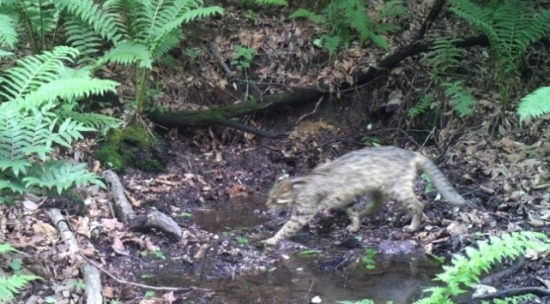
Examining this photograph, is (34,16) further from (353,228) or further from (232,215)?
(353,228)

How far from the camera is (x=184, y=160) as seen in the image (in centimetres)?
924

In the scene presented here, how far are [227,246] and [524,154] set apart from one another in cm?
402

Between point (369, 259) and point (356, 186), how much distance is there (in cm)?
88

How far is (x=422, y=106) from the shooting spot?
31.9 ft

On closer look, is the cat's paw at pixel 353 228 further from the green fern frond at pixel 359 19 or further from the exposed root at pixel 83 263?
the green fern frond at pixel 359 19

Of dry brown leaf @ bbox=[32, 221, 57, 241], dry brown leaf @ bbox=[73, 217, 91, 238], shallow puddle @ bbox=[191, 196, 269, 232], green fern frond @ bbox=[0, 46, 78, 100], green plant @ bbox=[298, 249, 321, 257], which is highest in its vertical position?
green fern frond @ bbox=[0, 46, 78, 100]

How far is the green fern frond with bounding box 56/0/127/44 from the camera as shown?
8211 millimetres

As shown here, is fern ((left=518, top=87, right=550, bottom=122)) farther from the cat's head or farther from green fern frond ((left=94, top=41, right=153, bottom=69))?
green fern frond ((left=94, top=41, right=153, bottom=69))

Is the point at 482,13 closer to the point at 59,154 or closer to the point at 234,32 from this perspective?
the point at 234,32

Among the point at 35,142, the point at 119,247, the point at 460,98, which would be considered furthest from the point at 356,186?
the point at 35,142

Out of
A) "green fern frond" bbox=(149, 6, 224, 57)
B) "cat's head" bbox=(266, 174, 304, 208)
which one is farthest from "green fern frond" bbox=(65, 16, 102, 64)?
"cat's head" bbox=(266, 174, 304, 208)

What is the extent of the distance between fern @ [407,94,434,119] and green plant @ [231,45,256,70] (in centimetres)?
279

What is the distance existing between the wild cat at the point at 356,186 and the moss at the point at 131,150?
88.3 inches

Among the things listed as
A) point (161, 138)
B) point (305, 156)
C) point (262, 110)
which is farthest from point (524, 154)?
point (161, 138)
